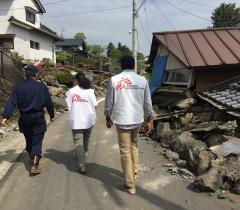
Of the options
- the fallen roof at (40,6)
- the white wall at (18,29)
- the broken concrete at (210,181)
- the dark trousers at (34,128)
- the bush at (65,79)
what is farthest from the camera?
the fallen roof at (40,6)

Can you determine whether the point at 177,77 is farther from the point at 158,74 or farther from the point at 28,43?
the point at 28,43

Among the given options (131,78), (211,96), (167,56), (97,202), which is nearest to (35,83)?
(131,78)

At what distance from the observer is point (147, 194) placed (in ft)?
20.0

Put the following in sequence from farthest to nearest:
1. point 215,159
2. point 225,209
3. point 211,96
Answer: point 211,96 → point 215,159 → point 225,209

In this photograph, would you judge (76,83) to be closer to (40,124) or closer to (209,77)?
(40,124)

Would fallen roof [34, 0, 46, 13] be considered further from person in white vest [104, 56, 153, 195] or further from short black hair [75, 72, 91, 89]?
person in white vest [104, 56, 153, 195]

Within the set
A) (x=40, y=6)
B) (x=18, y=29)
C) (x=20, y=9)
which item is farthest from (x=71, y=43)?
(x=18, y=29)

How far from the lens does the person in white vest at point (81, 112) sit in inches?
285

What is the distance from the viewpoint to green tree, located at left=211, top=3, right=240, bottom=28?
5084 cm

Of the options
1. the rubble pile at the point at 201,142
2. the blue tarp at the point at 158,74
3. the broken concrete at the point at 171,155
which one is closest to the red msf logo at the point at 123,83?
the rubble pile at the point at 201,142

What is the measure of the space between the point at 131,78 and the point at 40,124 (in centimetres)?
209

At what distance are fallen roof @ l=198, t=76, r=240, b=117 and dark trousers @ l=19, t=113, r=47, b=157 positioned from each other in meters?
4.19

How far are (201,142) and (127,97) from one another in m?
2.72

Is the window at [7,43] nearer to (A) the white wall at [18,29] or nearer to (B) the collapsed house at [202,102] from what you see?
(A) the white wall at [18,29]
